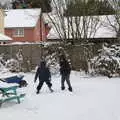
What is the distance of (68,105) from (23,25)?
47.5 meters

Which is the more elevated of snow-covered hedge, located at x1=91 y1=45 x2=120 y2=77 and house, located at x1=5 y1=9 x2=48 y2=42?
house, located at x1=5 y1=9 x2=48 y2=42

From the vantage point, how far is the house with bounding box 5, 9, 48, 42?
60.4 meters

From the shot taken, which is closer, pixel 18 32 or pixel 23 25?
pixel 23 25

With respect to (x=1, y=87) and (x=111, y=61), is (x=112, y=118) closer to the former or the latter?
(x=1, y=87)

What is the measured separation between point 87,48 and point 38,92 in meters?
9.58

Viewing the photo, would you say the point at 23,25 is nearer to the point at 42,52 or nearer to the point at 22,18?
the point at 22,18

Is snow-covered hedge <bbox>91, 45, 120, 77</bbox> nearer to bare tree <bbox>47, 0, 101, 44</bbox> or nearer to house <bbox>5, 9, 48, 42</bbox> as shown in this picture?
bare tree <bbox>47, 0, 101, 44</bbox>

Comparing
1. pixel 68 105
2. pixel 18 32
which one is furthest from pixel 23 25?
pixel 68 105

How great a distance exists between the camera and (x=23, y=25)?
2366 inches

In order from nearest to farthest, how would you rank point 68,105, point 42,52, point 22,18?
point 68,105 → point 42,52 → point 22,18

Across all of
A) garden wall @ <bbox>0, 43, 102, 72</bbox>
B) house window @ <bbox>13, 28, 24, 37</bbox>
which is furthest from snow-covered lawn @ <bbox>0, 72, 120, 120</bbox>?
house window @ <bbox>13, 28, 24, 37</bbox>

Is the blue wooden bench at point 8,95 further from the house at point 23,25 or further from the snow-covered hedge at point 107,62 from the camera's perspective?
the house at point 23,25

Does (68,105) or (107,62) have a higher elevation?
(107,62)

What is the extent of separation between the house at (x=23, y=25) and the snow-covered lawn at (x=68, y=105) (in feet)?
140
